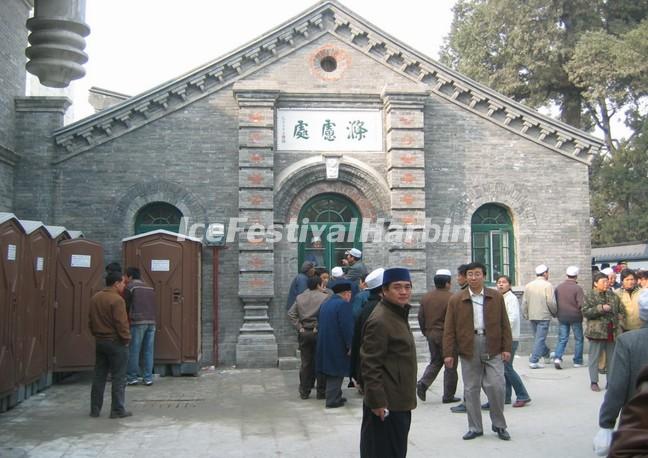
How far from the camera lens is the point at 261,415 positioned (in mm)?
8914

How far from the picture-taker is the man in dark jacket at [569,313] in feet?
40.8

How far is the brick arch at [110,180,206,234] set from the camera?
13.7m

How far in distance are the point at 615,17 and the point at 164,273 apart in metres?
20.8

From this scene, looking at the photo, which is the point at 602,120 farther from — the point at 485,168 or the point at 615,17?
the point at 485,168

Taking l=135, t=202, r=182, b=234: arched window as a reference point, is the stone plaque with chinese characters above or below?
above

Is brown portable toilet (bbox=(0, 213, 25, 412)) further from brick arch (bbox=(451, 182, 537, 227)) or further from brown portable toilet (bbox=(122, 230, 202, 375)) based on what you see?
brick arch (bbox=(451, 182, 537, 227))

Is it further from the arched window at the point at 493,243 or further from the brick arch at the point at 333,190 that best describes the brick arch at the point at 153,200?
the arched window at the point at 493,243

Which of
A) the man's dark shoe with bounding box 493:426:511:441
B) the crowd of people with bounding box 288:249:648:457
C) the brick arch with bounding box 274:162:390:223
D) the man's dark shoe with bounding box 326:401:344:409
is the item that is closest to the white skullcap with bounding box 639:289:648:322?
the crowd of people with bounding box 288:249:648:457

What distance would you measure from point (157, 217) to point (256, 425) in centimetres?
679

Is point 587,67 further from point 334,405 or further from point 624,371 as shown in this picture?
point 624,371

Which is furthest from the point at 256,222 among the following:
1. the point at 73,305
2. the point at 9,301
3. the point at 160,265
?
the point at 9,301

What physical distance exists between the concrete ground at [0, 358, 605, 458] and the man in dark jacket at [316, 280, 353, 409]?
32cm

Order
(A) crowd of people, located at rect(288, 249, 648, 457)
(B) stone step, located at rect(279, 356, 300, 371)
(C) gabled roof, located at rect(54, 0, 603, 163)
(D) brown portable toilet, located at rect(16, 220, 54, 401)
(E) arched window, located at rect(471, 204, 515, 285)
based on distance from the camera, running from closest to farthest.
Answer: (A) crowd of people, located at rect(288, 249, 648, 457), (D) brown portable toilet, located at rect(16, 220, 54, 401), (B) stone step, located at rect(279, 356, 300, 371), (C) gabled roof, located at rect(54, 0, 603, 163), (E) arched window, located at rect(471, 204, 515, 285)

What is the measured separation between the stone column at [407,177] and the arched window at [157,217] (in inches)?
179
